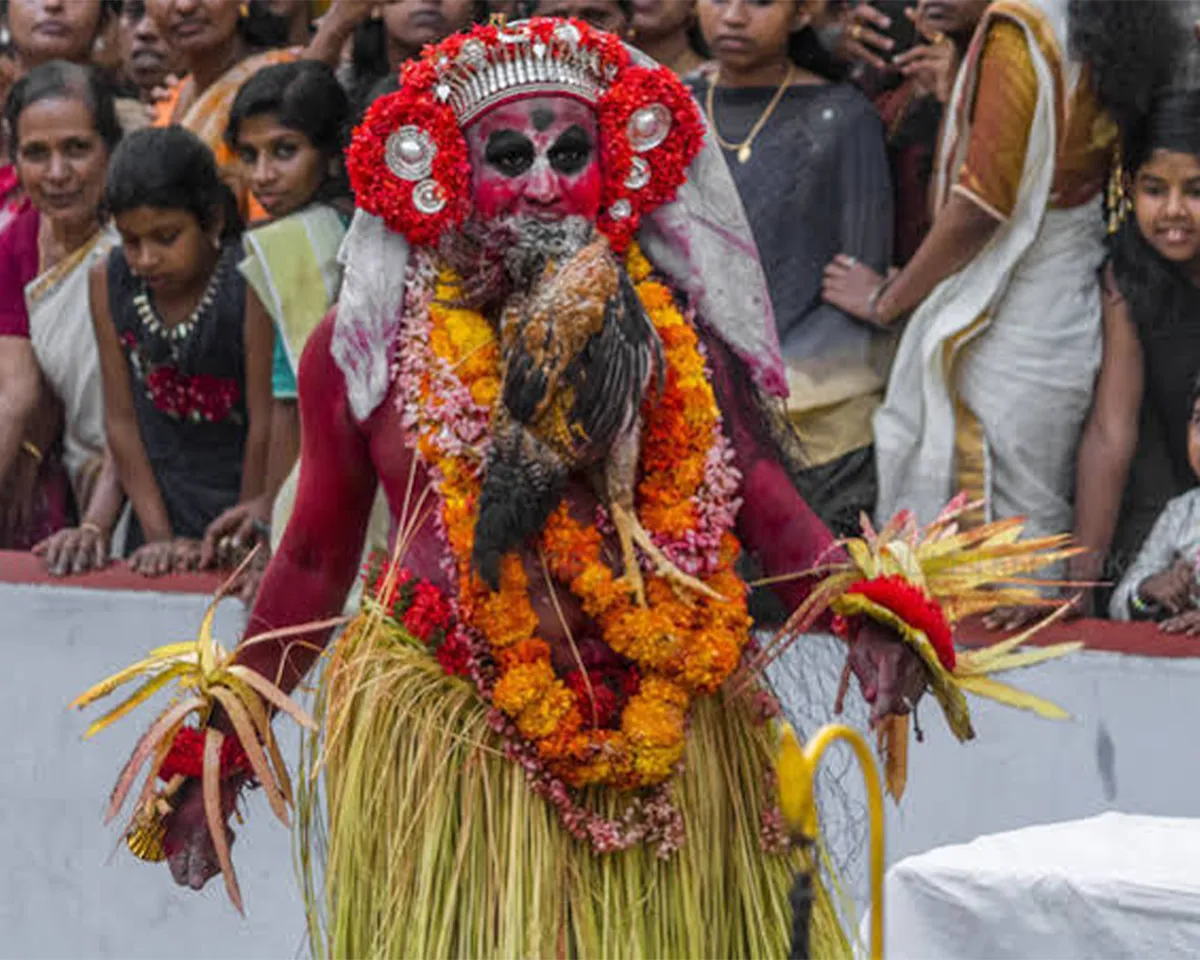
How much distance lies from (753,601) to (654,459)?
19.5 inches

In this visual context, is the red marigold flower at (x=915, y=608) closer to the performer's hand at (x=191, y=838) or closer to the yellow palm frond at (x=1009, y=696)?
the yellow palm frond at (x=1009, y=696)

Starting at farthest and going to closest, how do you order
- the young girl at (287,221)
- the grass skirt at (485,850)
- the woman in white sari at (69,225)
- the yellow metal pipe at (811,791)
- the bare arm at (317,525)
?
the woman in white sari at (69,225) < the young girl at (287,221) < the bare arm at (317,525) < the grass skirt at (485,850) < the yellow metal pipe at (811,791)

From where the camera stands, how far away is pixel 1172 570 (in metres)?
5.54

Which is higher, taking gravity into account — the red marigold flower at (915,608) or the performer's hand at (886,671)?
the red marigold flower at (915,608)

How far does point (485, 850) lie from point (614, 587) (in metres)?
0.42

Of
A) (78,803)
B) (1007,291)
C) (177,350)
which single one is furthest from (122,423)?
(1007,291)

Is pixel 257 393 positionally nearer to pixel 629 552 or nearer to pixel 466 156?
pixel 466 156

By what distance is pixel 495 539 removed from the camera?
12.1ft

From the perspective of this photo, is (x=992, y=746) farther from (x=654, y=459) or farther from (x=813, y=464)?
(x=654, y=459)

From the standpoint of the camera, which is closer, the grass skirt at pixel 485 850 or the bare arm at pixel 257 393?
the grass skirt at pixel 485 850

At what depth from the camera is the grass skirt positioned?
12.2 feet

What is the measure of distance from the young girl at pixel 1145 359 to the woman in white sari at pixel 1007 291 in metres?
0.06

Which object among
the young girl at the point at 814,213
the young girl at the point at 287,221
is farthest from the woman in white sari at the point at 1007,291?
the young girl at the point at 287,221

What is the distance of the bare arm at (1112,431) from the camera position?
569cm
